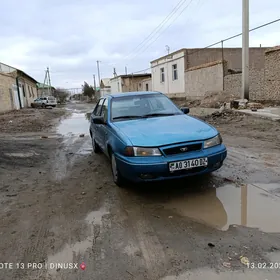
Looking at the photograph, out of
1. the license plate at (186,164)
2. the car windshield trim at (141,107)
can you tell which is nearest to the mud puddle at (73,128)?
the car windshield trim at (141,107)

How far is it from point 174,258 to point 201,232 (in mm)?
586

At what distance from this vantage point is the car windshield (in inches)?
200

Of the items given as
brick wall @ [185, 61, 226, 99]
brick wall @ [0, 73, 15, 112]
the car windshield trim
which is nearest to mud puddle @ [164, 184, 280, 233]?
the car windshield trim

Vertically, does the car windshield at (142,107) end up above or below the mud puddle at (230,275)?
above

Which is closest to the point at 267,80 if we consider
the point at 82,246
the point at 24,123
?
the point at 24,123

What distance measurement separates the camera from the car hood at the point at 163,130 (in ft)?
12.3

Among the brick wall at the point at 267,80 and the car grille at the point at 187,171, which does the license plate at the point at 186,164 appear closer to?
the car grille at the point at 187,171

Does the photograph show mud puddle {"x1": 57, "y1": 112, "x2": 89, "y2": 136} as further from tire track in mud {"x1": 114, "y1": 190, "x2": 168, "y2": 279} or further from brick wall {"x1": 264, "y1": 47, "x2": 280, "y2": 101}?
brick wall {"x1": 264, "y1": 47, "x2": 280, "y2": 101}

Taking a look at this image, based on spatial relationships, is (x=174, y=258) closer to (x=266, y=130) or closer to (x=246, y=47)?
(x=266, y=130)

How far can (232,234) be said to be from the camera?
9.56ft

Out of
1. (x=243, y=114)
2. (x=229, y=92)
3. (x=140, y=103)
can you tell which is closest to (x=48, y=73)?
(x=229, y=92)

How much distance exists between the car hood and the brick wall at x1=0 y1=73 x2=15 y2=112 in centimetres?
2155

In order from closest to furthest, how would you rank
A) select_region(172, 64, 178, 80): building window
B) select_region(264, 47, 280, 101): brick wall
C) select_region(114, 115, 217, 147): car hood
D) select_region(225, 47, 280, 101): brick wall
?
select_region(114, 115, 217, 147): car hood
select_region(264, 47, 280, 101): brick wall
select_region(225, 47, 280, 101): brick wall
select_region(172, 64, 178, 80): building window

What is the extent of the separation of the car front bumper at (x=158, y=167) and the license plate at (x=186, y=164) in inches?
1.6
